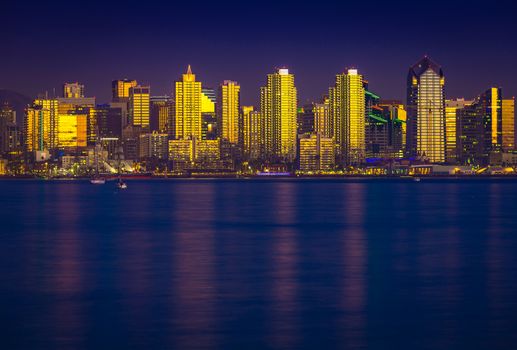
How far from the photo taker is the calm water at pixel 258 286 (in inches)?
1007

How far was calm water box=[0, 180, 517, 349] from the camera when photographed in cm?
2558

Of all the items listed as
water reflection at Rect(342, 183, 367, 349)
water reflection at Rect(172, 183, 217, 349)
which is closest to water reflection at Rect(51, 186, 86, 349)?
water reflection at Rect(172, 183, 217, 349)

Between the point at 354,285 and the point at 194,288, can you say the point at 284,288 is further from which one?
the point at 194,288

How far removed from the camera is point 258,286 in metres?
34.0

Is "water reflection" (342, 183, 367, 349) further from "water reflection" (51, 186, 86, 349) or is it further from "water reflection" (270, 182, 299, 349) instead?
"water reflection" (51, 186, 86, 349)

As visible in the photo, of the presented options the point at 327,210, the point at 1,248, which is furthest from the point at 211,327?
the point at 327,210

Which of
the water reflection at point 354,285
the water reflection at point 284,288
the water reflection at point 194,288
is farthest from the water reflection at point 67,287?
the water reflection at point 354,285

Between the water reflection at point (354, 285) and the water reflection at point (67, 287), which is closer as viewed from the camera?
the water reflection at point (67, 287)

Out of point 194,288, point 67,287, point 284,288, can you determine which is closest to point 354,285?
point 284,288

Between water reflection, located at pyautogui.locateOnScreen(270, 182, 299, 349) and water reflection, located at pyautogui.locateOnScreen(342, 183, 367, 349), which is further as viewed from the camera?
water reflection, located at pyautogui.locateOnScreen(342, 183, 367, 349)

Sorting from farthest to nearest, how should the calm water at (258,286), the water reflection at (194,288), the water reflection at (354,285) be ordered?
the water reflection at (354,285) → the calm water at (258,286) → the water reflection at (194,288)

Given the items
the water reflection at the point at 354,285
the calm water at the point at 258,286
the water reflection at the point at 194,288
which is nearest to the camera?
the water reflection at the point at 194,288

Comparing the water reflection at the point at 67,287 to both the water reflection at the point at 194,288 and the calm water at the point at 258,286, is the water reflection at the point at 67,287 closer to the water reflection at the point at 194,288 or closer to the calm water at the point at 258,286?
the calm water at the point at 258,286

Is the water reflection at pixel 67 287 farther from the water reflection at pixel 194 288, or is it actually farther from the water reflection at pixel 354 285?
the water reflection at pixel 354 285
